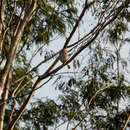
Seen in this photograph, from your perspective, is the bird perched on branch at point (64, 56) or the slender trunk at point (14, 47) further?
the slender trunk at point (14, 47)

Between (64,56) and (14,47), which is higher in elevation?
(14,47)

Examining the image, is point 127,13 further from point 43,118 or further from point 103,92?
point 43,118

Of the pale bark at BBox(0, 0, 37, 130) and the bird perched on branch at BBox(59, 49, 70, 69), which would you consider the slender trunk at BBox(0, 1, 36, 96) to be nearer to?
the pale bark at BBox(0, 0, 37, 130)

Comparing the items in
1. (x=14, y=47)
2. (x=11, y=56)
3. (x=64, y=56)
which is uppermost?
(x=14, y=47)

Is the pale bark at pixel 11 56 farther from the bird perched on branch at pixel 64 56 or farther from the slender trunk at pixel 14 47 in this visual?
the bird perched on branch at pixel 64 56

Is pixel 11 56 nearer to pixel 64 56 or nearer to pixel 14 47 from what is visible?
pixel 14 47

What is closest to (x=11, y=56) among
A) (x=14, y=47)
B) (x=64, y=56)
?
(x=14, y=47)

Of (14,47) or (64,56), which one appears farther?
(14,47)

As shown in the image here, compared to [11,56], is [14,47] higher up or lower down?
higher up

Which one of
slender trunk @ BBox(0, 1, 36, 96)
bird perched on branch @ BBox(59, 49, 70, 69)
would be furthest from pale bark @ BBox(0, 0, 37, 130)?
bird perched on branch @ BBox(59, 49, 70, 69)

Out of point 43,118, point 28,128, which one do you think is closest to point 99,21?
point 43,118

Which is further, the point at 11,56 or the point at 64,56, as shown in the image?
the point at 11,56

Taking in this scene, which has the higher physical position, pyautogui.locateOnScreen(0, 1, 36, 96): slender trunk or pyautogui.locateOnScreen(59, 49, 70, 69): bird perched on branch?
pyautogui.locateOnScreen(0, 1, 36, 96): slender trunk

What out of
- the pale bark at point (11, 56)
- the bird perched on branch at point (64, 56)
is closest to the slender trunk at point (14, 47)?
the pale bark at point (11, 56)
